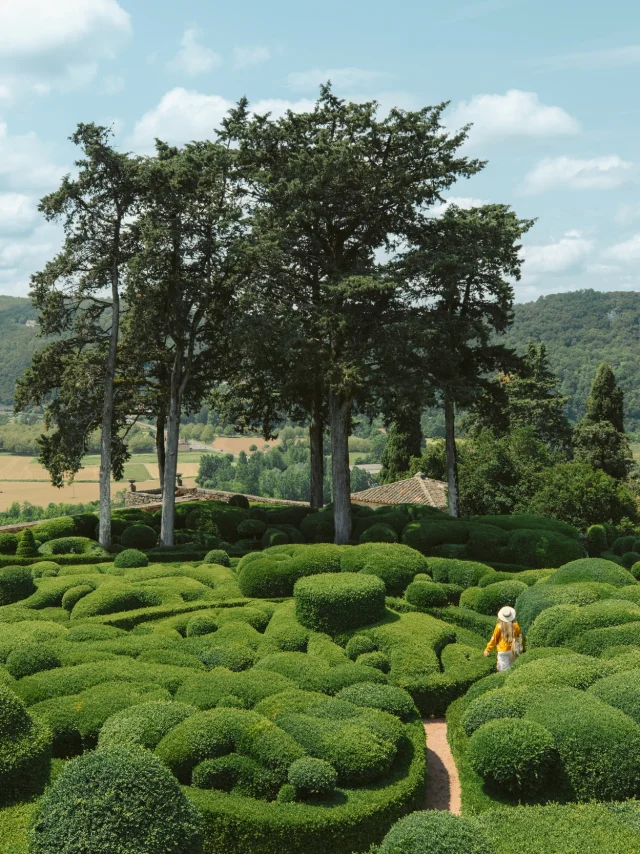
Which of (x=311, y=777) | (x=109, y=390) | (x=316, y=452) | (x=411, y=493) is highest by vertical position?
(x=109, y=390)

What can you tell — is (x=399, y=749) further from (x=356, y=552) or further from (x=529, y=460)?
(x=529, y=460)

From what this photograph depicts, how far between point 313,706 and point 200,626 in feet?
15.1

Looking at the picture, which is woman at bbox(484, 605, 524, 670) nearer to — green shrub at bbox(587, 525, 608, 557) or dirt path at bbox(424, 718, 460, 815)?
dirt path at bbox(424, 718, 460, 815)

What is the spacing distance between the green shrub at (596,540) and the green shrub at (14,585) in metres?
15.4

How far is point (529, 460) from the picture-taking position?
3375 cm

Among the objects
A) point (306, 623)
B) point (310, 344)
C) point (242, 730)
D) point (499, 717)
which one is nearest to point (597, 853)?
point (499, 717)

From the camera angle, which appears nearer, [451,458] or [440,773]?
[440,773]

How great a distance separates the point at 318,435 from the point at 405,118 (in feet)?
37.0

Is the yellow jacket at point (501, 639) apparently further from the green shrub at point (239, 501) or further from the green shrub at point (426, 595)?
the green shrub at point (239, 501)

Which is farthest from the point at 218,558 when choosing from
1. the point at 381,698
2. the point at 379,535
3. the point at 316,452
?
the point at 381,698

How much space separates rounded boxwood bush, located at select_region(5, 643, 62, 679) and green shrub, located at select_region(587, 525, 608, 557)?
53.2ft

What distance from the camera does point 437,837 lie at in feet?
25.5

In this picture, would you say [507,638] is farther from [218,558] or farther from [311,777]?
[218,558]

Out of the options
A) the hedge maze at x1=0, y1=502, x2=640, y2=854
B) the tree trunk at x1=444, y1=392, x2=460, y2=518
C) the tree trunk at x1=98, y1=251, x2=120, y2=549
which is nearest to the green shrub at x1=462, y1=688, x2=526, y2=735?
the hedge maze at x1=0, y1=502, x2=640, y2=854
